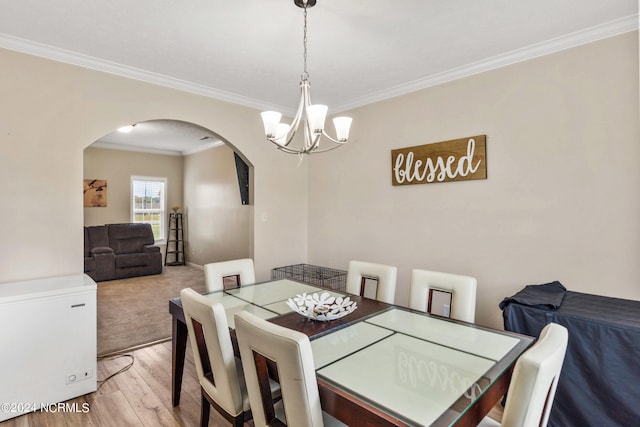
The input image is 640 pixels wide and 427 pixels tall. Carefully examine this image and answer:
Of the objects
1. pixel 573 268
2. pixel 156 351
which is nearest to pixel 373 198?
pixel 573 268

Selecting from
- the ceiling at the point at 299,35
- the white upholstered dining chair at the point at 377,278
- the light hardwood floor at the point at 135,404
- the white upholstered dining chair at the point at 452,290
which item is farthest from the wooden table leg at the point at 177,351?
the ceiling at the point at 299,35

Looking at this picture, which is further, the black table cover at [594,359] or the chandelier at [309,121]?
the chandelier at [309,121]

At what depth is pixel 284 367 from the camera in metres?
1.15

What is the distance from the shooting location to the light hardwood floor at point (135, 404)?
208cm

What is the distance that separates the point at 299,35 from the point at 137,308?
3882 millimetres

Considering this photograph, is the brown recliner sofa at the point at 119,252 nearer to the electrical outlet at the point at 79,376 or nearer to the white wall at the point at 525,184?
the electrical outlet at the point at 79,376

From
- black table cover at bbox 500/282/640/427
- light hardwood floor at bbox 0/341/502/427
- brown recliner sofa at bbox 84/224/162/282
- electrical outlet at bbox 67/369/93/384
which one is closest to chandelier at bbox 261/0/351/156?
black table cover at bbox 500/282/640/427

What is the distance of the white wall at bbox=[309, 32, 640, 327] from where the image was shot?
221 centimetres

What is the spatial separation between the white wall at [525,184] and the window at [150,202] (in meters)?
5.52

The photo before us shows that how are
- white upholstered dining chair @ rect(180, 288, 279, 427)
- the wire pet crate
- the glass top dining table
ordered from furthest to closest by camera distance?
the wire pet crate → white upholstered dining chair @ rect(180, 288, 279, 427) → the glass top dining table

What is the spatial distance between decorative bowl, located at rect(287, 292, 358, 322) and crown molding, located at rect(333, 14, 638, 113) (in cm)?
221

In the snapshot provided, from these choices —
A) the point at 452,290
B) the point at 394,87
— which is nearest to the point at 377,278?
the point at 452,290

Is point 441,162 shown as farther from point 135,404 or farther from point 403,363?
point 135,404

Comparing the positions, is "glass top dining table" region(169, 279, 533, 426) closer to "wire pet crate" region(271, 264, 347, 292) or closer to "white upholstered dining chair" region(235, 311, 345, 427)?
"white upholstered dining chair" region(235, 311, 345, 427)
